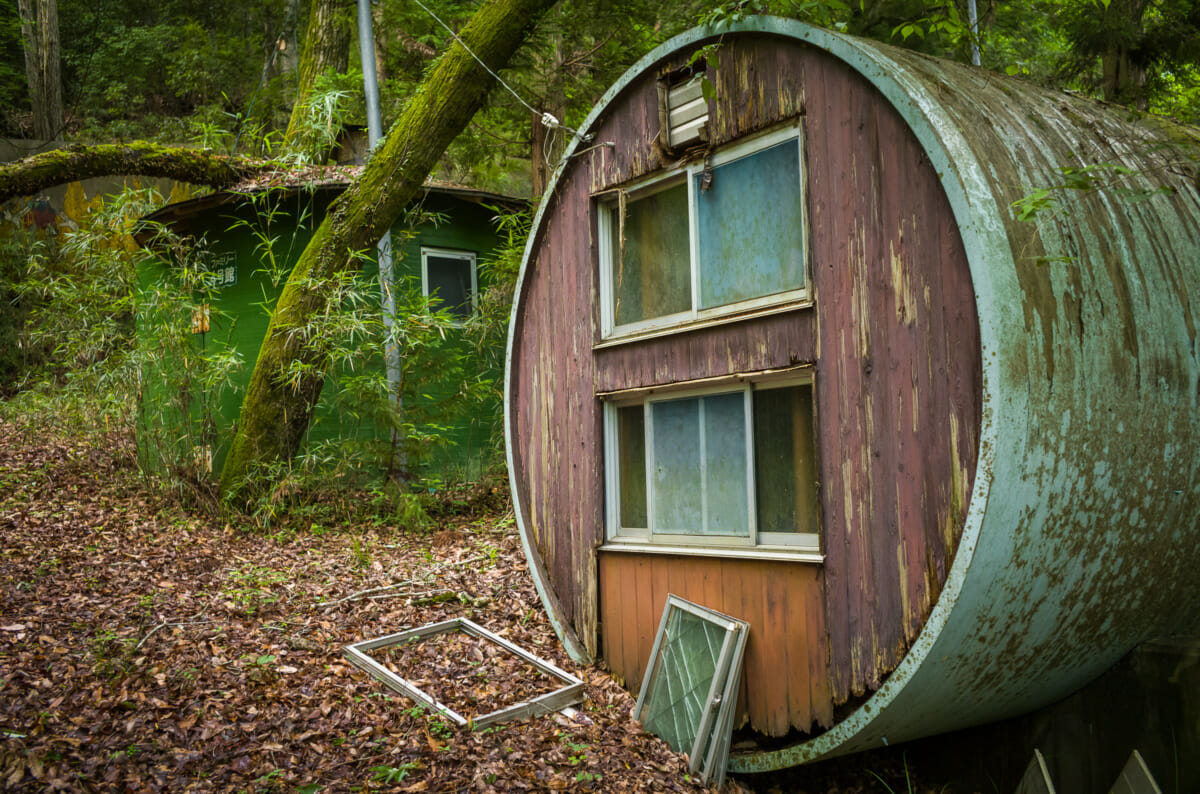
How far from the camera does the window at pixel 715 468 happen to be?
14.7 feet

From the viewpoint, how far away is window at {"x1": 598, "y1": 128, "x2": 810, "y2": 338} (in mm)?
4547

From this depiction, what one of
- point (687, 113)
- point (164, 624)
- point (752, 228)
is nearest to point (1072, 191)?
point (752, 228)

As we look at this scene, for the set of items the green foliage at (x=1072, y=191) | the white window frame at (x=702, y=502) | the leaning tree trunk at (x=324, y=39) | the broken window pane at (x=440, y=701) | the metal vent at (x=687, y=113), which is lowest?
the broken window pane at (x=440, y=701)

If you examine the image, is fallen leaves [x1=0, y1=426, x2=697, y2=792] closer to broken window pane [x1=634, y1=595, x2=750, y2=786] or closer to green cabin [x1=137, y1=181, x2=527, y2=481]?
broken window pane [x1=634, y1=595, x2=750, y2=786]

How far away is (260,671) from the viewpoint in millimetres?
4891

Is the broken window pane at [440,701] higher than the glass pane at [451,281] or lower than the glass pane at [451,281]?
lower

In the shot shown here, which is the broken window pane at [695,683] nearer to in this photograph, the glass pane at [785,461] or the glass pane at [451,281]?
the glass pane at [785,461]

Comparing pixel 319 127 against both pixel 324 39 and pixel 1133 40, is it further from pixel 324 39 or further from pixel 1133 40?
pixel 1133 40

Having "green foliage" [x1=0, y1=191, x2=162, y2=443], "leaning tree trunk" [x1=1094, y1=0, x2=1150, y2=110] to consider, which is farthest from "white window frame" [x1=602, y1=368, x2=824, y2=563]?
"green foliage" [x1=0, y1=191, x2=162, y2=443]

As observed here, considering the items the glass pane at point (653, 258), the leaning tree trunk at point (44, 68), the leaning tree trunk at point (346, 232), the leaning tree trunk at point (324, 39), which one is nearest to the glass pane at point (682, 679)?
the glass pane at point (653, 258)

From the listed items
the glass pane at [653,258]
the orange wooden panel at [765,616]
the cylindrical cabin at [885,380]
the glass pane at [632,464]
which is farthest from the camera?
the glass pane at [632,464]

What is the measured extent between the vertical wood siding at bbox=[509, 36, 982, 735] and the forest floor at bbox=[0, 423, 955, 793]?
3.08ft

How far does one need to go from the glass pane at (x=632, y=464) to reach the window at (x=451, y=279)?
6008 millimetres

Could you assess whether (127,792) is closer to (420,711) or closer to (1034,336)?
(420,711)
